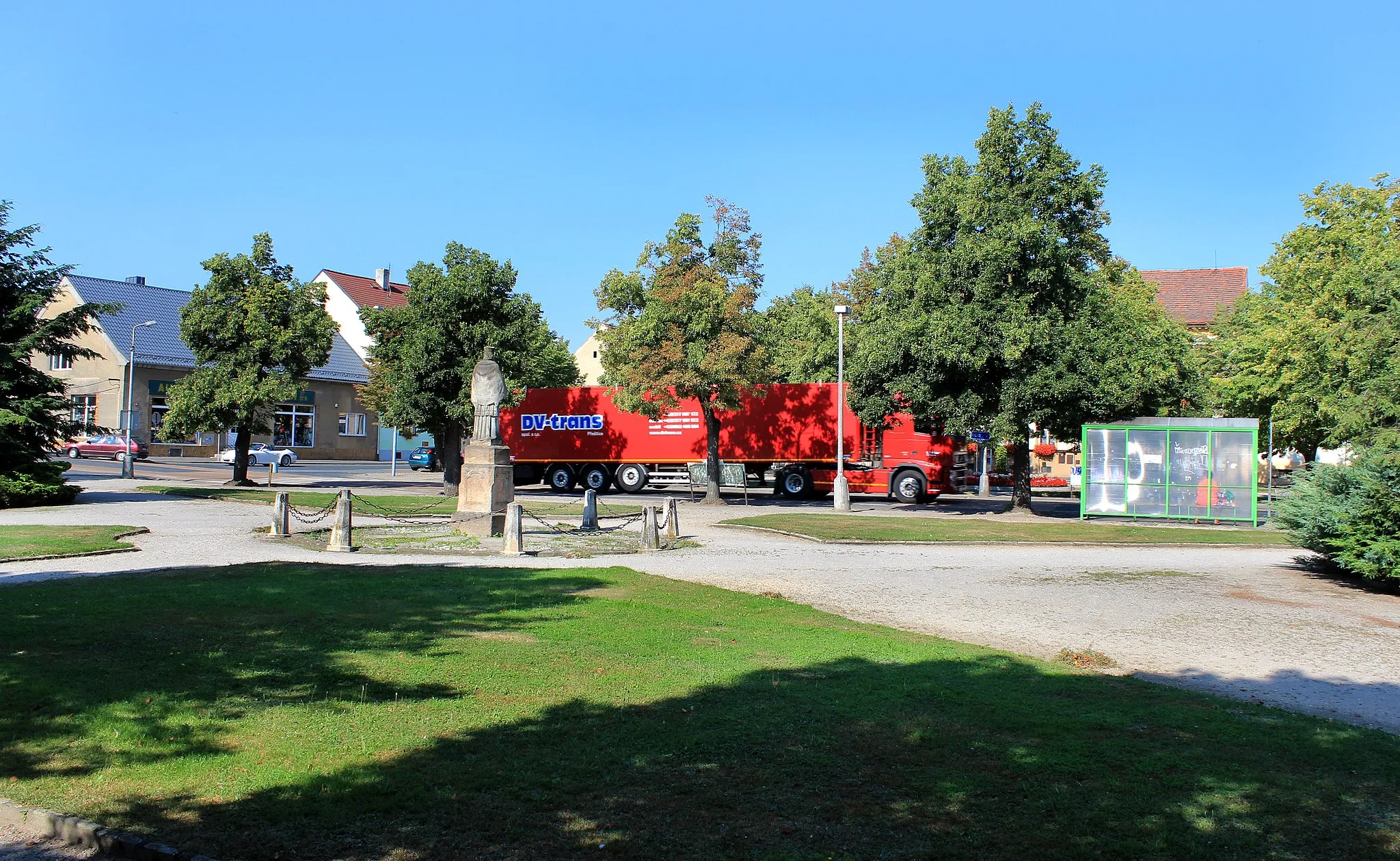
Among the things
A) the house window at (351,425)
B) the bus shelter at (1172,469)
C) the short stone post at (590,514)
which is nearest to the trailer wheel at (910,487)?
the bus shelter at (1172,469)

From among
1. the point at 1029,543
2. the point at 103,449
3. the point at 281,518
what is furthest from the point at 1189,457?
the point at 103,449

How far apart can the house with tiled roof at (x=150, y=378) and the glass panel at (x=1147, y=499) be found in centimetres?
3711

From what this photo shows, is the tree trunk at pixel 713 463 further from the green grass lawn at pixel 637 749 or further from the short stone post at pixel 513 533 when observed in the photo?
the green grass lawn at pixel 637 749

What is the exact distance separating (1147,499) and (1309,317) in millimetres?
11998

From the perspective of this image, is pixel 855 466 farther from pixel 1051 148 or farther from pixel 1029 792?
pixel 1029 792

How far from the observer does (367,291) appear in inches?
2943

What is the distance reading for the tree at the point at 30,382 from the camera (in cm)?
2514

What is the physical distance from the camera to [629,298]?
32.2 meters

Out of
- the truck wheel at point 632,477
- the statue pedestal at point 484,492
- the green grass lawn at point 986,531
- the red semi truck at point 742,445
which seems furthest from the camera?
the truck wheel at point 632,477

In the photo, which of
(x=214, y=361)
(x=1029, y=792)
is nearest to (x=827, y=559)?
(x=1029, y=792)

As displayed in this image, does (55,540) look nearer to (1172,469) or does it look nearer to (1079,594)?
(1079,594)

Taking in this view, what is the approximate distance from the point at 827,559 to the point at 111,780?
44.0 feet

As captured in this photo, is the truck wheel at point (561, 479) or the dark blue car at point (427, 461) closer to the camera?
the truck wheel at point (561, 479)

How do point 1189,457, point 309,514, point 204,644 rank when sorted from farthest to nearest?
point 1189,457
point 309,514
point 204,644
